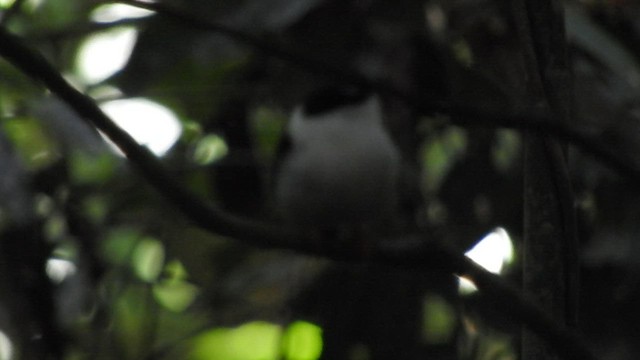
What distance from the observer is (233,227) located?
2072 mm

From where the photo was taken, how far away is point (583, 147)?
5.76 feet

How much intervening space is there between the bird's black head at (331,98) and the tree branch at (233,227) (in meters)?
1.26

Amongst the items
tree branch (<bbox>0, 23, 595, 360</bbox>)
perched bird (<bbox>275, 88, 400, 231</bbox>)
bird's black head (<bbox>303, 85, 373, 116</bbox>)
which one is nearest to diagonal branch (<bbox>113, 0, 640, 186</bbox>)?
tree branch (<bbox>0, 23, 595, 360</bbox>)

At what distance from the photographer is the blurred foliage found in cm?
330

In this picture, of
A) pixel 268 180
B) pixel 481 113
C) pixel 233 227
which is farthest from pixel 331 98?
pixel 481 113

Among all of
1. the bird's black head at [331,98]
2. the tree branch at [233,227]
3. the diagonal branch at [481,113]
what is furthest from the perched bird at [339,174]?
the diagonal branch at [481,113]

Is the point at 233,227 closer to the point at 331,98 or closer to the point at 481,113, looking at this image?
the point at 481,113

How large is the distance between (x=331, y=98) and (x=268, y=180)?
0.40 meters

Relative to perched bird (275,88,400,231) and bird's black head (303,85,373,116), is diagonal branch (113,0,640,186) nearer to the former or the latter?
Result: perched bird (275,88,400,231)

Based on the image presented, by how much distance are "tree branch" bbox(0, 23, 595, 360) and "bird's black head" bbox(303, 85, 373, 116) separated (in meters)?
1.26

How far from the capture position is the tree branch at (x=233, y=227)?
195 cm

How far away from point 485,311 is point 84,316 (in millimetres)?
1197

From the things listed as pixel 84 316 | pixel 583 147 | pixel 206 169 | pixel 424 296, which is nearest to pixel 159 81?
pixel 206 169

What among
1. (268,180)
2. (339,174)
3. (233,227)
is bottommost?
(233,227)
